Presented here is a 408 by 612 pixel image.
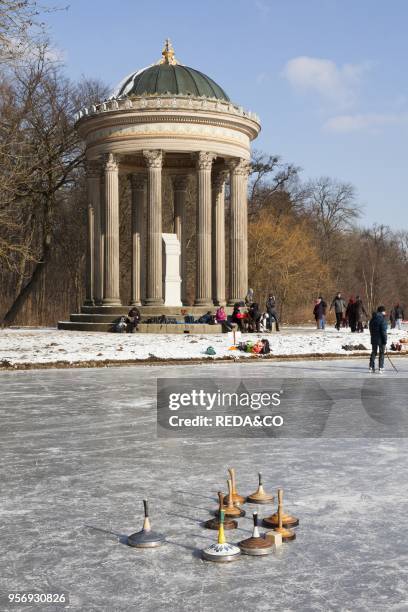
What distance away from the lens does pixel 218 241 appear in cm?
4631

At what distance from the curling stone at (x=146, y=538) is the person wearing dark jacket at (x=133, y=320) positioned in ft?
103

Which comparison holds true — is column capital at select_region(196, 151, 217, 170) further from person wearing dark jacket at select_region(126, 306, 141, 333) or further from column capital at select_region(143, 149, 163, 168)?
person wearing dark jacket at select_region(126, 306, 141, 333)

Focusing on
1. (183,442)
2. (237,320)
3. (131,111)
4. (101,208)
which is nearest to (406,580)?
(183,442)

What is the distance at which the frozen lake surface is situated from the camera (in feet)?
18.4

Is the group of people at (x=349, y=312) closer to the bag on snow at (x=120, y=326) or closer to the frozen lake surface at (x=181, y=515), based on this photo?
the bag on snow at (x=120, y=326)

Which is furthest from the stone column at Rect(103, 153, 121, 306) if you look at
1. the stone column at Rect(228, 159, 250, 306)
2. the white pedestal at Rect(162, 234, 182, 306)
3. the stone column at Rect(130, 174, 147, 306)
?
the stone column at Rect(228, 159, 250, 306)

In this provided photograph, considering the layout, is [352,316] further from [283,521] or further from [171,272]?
[283,521]

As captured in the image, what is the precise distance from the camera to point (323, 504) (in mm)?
8016

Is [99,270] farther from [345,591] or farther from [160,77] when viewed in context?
[345,591]

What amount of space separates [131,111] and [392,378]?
82.7 feet

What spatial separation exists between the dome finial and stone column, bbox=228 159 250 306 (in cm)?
815

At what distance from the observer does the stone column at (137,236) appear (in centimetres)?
4847

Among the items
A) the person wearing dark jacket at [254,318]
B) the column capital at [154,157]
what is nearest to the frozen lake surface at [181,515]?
the person wearing dark jacket at [254,318]

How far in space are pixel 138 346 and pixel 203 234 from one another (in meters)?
13.5
